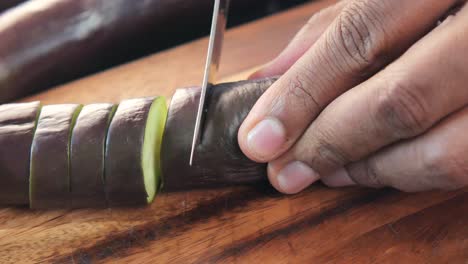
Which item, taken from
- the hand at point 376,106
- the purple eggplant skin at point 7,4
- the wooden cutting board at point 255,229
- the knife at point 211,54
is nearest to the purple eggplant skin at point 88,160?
the wooden cutting board at point 255,229

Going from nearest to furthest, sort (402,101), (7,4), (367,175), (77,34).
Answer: (402,101)
(367,175)
(77,34)
(7,4)

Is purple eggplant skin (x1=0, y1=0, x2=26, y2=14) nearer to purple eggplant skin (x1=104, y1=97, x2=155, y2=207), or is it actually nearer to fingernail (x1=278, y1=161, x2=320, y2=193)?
purple eggplant skin (x1=104, y1=97, x2=155, y2=207)

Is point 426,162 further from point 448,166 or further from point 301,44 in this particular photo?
point 301,44

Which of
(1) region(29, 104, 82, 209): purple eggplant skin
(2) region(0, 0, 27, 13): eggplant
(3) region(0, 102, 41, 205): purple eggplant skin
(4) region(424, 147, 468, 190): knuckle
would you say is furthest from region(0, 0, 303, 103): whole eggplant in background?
(4) region(424, 147, 468, 190): knuckle

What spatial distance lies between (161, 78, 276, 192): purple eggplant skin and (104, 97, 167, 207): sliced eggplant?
0.08 m

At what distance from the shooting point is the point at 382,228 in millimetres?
1969

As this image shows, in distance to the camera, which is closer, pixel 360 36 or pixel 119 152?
pixel 360 36

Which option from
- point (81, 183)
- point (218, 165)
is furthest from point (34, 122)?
point (218, 165)

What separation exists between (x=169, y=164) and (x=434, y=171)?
1091 mm

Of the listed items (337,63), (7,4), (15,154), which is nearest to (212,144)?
(337,63)

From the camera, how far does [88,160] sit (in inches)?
81.0

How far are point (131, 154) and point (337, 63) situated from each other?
3.08ft

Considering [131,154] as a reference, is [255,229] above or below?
below

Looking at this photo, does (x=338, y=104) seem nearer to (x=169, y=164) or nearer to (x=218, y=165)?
(x=218, y=165)
